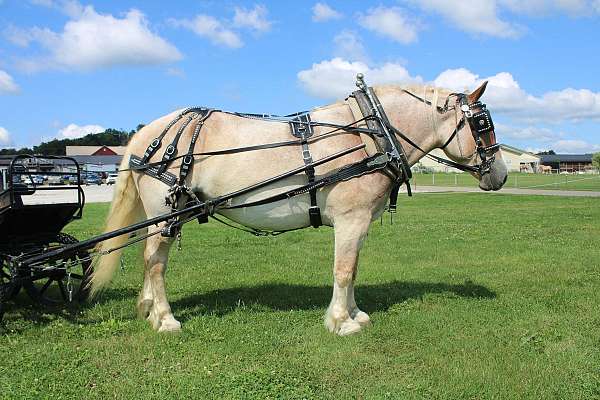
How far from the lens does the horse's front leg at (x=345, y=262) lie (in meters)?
5.66

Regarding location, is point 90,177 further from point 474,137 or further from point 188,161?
point 474,137

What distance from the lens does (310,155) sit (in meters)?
5.70

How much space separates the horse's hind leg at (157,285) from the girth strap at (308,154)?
1680 millimetres

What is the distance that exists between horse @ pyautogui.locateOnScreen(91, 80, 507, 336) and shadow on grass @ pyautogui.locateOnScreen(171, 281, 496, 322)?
75 cm

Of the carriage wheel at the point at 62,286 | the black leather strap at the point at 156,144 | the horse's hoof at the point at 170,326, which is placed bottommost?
the horse's hoof at the point at 170,326

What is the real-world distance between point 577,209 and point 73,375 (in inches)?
757

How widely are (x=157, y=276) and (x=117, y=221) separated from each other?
0.89m

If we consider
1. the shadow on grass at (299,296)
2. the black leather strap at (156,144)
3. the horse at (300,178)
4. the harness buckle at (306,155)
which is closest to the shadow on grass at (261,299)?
the shadow on grass at (299,296)

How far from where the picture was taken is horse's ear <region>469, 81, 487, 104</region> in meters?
5.97

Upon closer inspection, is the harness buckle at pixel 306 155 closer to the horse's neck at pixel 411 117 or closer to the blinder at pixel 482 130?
the horse's neck at pixel 411 117

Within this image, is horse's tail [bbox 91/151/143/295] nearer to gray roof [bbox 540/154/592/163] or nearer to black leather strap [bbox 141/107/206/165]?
black leather strap [bbox 141/107/206/165]

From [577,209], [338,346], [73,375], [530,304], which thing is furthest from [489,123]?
[577,209]

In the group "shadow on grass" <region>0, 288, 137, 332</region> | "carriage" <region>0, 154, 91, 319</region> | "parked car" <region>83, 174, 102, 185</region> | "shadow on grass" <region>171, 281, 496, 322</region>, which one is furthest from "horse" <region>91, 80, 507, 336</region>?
"parked car" <region>83, 174, 102, 185</region>

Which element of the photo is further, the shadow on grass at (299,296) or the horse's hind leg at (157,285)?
the shadow on grass at (299,296)
